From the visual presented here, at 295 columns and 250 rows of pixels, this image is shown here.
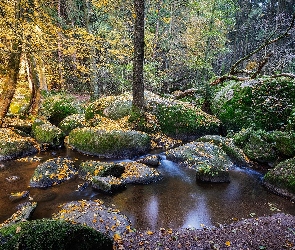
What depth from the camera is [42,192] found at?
23.0ft

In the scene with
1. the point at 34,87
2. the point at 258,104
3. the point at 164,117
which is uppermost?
the point at 34,87

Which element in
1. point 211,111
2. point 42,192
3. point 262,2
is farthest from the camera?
point 262,2

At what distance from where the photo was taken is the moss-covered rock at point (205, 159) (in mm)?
7797

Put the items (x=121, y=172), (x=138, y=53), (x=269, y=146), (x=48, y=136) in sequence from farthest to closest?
(x=48, y=136)
(x=138, y=53)
(x=269, y=146)
(x=121, y=172)

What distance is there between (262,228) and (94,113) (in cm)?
947

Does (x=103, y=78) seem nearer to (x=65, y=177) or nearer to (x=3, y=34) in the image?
(x=3, y=34)

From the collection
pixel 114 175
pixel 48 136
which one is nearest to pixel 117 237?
pixel 114 175

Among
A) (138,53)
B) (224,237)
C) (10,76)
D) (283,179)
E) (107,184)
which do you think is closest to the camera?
(224,237)

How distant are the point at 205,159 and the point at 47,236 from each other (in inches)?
252

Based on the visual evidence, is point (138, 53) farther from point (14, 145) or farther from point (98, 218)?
point (98, 218)

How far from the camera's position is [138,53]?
34.6 ft

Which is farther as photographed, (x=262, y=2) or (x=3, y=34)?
(x=262, y=2)

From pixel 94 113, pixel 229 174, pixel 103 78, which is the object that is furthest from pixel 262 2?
pixel 229 174

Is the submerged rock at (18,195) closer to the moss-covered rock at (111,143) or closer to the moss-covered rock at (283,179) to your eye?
the moss-covered rock at (111,143)
